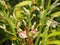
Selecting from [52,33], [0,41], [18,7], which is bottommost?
[0,41]

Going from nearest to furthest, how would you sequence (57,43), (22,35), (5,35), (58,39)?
(22,35) < (57,43) < (58,39) < (5,35)

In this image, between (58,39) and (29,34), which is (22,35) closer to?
(29,34)

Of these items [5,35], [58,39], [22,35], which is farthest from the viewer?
[5,35]

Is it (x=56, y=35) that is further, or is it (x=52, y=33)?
(x=56, y=35)

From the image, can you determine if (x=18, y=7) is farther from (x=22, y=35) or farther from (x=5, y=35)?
(x=22, y=35)

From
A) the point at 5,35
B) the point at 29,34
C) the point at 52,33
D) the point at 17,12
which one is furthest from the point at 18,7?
the point at 29,34

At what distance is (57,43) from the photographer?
1449mm

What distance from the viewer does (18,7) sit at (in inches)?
66.1

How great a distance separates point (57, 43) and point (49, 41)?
8cm

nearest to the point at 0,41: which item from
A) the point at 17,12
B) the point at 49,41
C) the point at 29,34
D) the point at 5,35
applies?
the point at 5,35

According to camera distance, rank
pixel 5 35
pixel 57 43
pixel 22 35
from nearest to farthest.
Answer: pixel 22 35 → pixel 57 43 → pixel 5 35

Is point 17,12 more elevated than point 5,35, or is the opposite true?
point 17,12

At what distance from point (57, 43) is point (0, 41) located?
50cm

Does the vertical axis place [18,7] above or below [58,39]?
above
